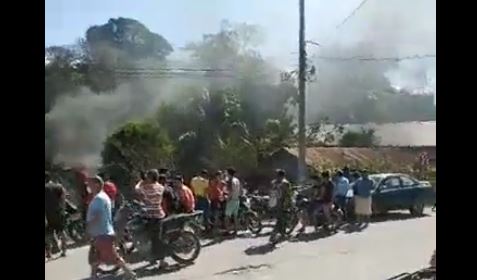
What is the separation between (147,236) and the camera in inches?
138

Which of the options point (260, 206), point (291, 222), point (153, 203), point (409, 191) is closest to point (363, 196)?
point (409, 191)

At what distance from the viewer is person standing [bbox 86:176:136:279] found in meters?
3.12

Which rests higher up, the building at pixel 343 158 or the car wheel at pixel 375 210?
the building at pixel 343 158

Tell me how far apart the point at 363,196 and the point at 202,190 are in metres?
1.24

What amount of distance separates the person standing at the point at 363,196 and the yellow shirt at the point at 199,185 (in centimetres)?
106

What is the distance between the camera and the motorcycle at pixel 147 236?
3.38 metres

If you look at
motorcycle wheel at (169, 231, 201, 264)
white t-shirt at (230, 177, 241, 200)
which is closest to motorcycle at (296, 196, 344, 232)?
white t-shirt at (230, 177, 241, 200)

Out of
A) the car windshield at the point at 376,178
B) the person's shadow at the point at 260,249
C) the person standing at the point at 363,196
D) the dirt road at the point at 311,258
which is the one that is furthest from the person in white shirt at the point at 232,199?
the car windshield at the point at 376,178

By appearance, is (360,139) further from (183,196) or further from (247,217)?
(183,196)

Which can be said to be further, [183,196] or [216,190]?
[216,190]

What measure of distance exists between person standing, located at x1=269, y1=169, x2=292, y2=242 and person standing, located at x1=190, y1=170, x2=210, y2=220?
392mm

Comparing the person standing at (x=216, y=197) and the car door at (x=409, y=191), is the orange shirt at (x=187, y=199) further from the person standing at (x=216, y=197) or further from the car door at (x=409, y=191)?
the car door at (x=409, y=191)
